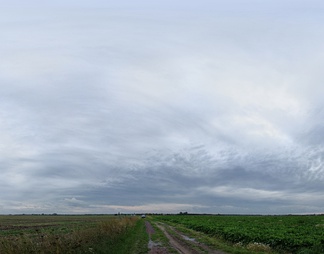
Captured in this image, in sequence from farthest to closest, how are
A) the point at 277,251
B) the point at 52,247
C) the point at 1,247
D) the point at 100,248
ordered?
1. the point at 277,251
2. the point at 100,248
3. the point at 52,247
4. the point at 1,247

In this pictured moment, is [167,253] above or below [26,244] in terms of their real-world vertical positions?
below

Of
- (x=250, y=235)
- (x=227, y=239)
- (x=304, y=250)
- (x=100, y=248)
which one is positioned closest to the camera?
(x=100, y=248)

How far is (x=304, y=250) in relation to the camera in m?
18.3

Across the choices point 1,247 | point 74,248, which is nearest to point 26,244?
point 1,247

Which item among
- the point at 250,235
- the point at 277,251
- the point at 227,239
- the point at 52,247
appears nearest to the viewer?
the point at 52,247

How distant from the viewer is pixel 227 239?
2800 centimetres

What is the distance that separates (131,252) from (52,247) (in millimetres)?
6520

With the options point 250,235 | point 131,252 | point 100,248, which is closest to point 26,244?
point 100,248

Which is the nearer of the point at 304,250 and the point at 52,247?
the point at 52,247

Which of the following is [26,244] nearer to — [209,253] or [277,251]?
[209,253]

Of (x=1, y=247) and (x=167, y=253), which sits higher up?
(x=1, y=247)

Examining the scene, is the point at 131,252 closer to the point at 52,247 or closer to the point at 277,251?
the point at 52,247

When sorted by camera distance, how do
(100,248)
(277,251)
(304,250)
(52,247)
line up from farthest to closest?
(277,251), (304,250), (100,248), (52,247)

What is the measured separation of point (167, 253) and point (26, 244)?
8.36m
